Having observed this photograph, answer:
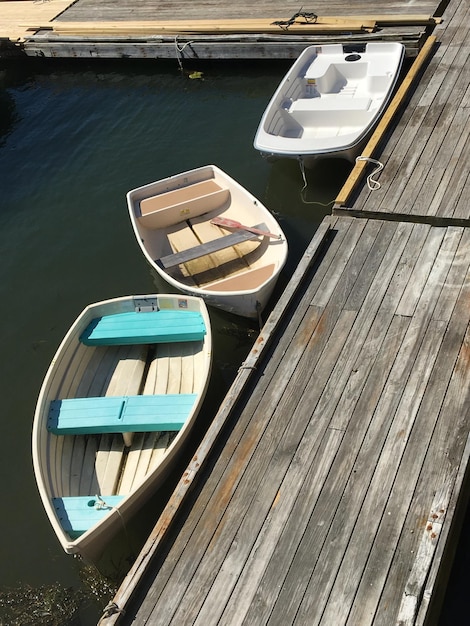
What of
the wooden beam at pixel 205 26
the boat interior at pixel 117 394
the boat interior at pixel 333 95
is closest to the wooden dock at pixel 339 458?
the boat interior at pixel 117 394

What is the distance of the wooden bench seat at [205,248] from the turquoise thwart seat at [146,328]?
1.05 metres

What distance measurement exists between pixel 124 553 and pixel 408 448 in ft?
11.3

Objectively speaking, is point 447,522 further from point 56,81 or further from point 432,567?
point 56,81

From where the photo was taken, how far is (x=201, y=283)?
9789mm

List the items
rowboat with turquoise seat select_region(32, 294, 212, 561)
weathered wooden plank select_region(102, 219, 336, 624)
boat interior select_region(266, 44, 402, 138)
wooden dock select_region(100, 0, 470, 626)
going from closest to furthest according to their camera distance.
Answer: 1. wooden dock select_region(100, 0, 470, 626)
2. weathered wooden plank select_region(102, 219, 336, 624)
3. rowboat with turquoise seat select_region(32, 294, 212, 561)
4. boat interior select_region(266, 44, 402, 138)

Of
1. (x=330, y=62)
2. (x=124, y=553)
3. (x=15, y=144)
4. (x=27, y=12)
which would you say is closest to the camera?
(x=124, y=553)

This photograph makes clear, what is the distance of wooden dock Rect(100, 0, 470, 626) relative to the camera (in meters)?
5.42

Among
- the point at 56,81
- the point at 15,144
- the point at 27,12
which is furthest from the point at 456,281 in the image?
the point at 27,12

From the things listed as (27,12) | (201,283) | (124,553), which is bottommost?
(124,553)

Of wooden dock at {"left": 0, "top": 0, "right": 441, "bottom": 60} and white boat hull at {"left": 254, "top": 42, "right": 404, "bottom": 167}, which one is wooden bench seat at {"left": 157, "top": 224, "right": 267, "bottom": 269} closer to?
white boat hull at {"left": 254, "top": 42, "right": 404, "bottom": 167}

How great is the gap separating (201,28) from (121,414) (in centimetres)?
1197

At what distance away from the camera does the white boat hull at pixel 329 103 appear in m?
10.8

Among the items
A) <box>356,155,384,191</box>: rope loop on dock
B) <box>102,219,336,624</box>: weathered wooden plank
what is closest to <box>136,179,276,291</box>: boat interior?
<box>102,219,336,624</box>: weathered wooden plank

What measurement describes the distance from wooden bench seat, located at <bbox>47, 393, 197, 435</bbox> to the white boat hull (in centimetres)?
517
